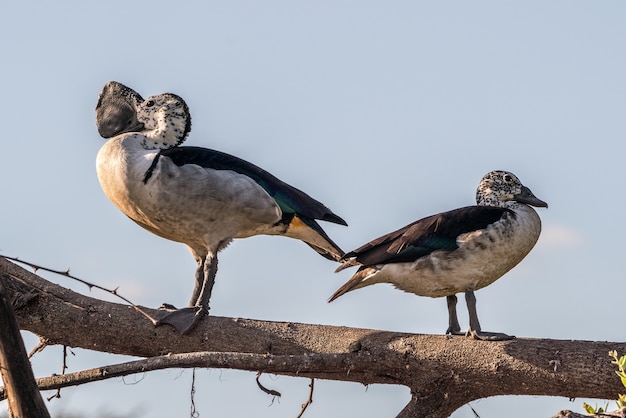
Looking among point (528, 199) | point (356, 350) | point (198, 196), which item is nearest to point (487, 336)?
point (356, 350)

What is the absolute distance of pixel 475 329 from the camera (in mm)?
7395

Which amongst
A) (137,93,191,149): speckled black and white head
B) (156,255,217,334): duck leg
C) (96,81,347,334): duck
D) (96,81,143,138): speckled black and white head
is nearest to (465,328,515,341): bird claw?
(96,81,347,334): duck

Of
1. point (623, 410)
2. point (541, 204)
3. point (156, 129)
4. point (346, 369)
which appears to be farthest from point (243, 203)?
point (623, 410)

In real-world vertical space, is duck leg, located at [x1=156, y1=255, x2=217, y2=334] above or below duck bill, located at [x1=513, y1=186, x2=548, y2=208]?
below

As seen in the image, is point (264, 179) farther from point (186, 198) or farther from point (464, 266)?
point (464, 266)

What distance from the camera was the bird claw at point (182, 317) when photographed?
22.7 ft

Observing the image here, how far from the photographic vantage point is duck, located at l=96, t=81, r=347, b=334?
7.53 metres

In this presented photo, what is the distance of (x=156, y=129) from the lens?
8109 millimetres

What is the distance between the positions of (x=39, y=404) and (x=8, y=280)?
70.1 inches

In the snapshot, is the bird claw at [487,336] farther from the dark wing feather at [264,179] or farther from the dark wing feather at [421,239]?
the dark wing feather at [264,179]

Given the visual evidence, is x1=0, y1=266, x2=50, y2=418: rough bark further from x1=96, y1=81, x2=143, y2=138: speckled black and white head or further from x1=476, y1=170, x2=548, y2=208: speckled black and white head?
x1=476, y1=170, x2=548, y2=208: speckled black and white head

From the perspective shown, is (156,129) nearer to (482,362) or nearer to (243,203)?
(243,203)

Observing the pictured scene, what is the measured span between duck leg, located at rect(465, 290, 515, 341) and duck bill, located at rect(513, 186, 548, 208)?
1.00 meters

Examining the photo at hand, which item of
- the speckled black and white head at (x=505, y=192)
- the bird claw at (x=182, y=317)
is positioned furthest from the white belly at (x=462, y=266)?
the bird claw at (x=182, y=317)
